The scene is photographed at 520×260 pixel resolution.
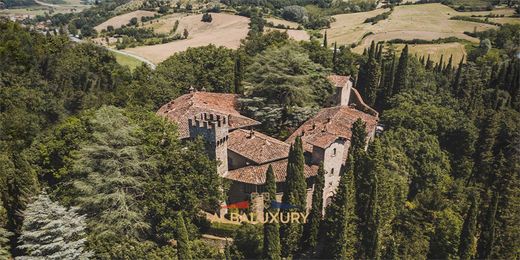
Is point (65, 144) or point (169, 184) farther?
point (65, 144)

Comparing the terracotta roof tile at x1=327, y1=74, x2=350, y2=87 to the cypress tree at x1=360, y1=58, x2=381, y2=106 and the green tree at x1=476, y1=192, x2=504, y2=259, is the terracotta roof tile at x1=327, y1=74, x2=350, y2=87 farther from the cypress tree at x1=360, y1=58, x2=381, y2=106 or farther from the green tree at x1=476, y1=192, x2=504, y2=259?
the green tree at x1=476, y1=192, x2=504, y2=259

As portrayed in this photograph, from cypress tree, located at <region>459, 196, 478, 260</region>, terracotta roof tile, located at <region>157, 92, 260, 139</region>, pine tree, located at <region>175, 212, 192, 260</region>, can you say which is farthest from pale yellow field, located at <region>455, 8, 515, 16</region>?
pine tree, located at <region>175, 212, 192, 260</region>

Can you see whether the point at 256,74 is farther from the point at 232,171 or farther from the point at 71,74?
the point at 71,74

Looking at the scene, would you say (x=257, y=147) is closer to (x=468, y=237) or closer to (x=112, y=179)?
(x=112, y=179)

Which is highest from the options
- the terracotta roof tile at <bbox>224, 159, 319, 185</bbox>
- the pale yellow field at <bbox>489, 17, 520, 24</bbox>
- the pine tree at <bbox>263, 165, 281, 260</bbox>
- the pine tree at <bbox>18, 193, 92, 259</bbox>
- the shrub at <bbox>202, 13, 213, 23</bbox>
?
the pale yellow field at <bbox>489, 17, 520, 24</bbox>

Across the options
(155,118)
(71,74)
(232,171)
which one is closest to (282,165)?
(232,171)

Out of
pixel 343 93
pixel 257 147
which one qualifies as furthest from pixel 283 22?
pixel 257 147

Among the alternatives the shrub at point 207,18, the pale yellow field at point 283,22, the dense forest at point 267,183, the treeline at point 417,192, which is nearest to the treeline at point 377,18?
the pale yellow field at point 283,22
